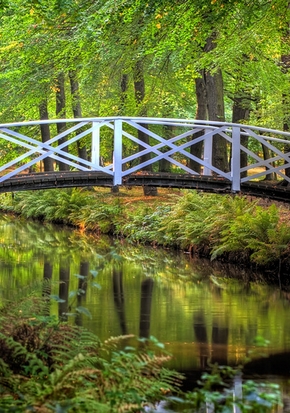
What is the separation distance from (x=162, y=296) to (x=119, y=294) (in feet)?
2.09

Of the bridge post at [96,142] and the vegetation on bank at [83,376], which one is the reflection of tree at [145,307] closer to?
the vegetation on bank at [83,376]

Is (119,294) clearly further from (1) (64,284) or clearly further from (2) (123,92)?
(2) (123,92)

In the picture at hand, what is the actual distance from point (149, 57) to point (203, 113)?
90.5 inches

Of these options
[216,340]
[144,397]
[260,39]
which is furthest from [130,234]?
[144,397]

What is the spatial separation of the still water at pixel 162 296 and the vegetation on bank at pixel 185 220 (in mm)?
445

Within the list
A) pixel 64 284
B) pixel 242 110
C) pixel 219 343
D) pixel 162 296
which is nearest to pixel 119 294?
pixel 162 296

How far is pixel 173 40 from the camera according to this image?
632 inches

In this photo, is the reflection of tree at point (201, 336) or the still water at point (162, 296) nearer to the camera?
the reflection of tree at point (201, 336)

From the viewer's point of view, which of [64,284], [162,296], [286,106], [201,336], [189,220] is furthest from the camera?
[286,106]

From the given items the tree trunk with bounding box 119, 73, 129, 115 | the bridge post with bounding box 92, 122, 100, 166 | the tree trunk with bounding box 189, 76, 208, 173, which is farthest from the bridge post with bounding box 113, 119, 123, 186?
the tree trunk with bounding box 119, 73, 129, 115

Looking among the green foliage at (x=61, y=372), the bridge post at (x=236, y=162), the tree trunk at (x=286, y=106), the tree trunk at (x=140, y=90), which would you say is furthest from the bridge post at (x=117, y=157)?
the green foliage at (x=61, y=372)

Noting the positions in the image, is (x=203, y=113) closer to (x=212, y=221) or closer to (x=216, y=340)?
(x=212, y=221)

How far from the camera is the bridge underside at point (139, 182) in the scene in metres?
16.0

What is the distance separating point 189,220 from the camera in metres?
18.7
